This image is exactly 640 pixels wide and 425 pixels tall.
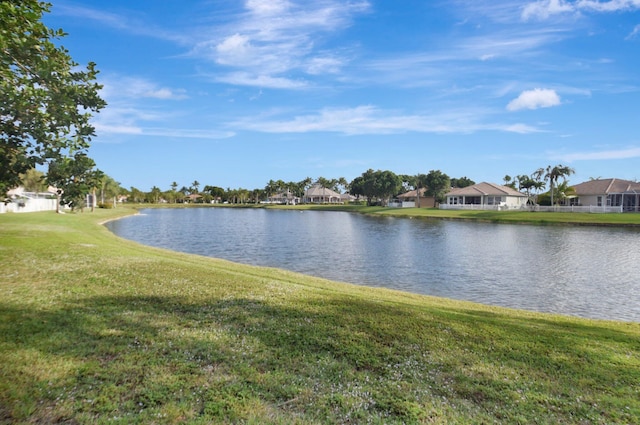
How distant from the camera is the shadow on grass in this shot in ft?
16.5

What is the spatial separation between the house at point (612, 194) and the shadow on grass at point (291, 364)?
8296cm

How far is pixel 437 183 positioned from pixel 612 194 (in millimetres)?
39379

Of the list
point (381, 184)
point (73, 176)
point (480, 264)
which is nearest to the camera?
point (73, 176)

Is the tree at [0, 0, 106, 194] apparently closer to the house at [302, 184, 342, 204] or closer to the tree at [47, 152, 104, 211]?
the tree at [47, 152, 104, 211]

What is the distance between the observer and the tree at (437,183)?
105562 millimetres

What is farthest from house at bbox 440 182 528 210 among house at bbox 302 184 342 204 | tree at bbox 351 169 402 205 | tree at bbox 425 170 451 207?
house at bbox 302 184 342 204

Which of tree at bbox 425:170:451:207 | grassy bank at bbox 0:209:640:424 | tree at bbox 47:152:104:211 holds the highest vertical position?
tree at bbox 425:170:451:207

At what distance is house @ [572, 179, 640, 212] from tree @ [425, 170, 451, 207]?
3094 centimetres

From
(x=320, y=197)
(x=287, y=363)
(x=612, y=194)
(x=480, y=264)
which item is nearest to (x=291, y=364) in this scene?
(x=287, y=363)

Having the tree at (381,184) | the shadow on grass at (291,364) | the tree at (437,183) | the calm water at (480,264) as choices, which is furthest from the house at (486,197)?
the shadow on grass at (291,364)

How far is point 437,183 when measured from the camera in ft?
347

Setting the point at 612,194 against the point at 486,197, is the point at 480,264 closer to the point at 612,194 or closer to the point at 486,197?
the point at 612,194

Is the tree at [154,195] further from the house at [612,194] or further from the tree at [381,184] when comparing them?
the house at [612,194]

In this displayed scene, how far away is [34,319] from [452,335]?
8.50 m
